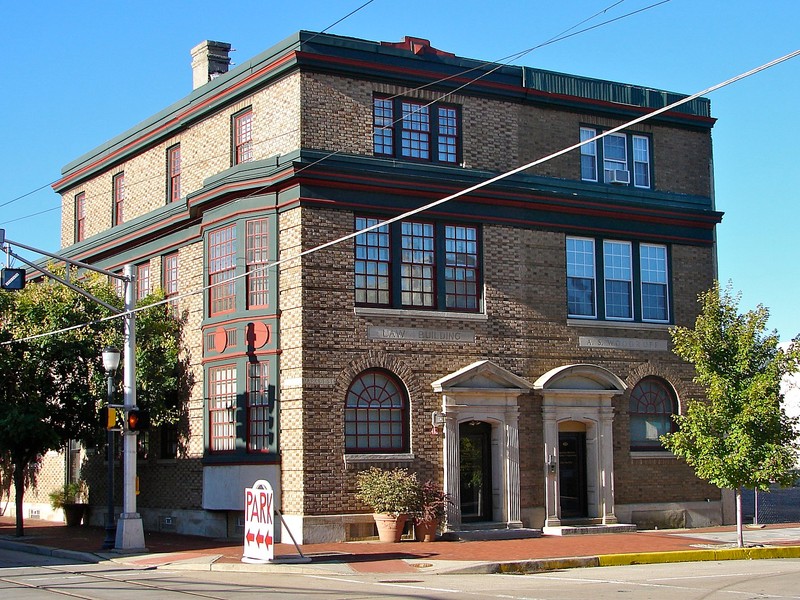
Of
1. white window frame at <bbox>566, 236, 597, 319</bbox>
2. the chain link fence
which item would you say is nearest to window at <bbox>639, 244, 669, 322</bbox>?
white window frame at <bbox>566, 236, 597, 319</bbox>

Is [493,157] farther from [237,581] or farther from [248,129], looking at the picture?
[237,581]

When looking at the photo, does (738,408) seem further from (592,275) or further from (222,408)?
(222,408)

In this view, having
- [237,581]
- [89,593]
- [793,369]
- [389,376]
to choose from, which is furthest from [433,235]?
[89,593]

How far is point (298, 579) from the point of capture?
19.4m

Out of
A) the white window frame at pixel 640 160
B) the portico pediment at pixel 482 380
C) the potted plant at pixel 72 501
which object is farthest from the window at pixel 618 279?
the potted plant at pixel 72 501

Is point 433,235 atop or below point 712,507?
atop

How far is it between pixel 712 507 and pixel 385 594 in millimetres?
16125

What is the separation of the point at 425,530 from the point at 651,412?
796cm

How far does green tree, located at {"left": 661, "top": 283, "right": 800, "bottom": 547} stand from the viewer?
23.7 m

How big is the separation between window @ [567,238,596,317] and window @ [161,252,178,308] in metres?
10.6

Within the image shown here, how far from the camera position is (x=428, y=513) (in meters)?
24.7

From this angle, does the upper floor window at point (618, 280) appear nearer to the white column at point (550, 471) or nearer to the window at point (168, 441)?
the white column at point (550, 471)

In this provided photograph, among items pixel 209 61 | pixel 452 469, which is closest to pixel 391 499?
pixel 452 469

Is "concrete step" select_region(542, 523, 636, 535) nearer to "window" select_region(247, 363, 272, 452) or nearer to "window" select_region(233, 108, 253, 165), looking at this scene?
"window" select_region(247, 363, 272, 452)
